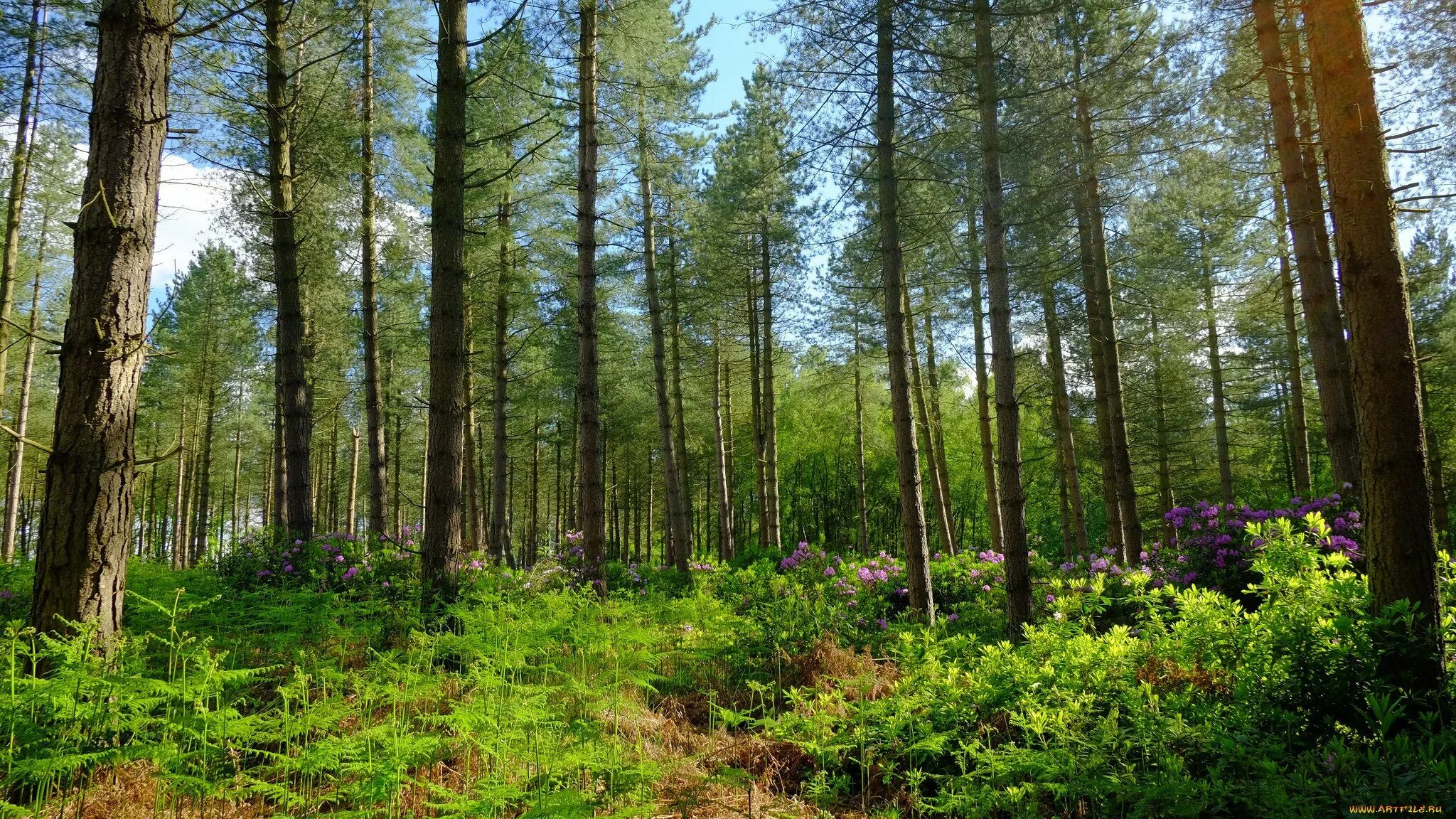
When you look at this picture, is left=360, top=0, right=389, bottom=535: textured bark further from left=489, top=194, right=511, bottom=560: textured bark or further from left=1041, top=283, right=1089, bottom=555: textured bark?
left=1041, top=283, right=1089, bottom=555: textured bark

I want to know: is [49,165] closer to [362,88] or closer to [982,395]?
[362,88]

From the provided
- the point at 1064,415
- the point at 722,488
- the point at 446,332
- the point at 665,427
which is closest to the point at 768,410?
the point at 722,488

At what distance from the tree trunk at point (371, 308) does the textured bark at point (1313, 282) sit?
1163 centimetres

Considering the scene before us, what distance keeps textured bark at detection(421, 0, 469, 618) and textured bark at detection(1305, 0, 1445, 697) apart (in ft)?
19.2

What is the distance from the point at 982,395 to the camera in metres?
14.0

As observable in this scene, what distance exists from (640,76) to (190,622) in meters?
8.97

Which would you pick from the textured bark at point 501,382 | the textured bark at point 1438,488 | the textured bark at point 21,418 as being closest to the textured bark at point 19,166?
the textured bark at point 21,418

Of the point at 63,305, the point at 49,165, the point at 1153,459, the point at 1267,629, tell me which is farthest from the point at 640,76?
the point at 63,305

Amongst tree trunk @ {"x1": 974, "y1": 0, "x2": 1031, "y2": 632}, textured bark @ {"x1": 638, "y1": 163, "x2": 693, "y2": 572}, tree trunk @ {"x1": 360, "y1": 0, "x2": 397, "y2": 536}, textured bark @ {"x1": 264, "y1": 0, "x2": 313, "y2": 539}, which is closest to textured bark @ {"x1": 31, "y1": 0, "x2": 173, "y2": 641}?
textured bark @ {"x1": 264, "y1": 0, "x2": 313, "y2": 539}

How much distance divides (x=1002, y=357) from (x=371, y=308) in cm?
903

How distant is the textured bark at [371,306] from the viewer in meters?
10.4

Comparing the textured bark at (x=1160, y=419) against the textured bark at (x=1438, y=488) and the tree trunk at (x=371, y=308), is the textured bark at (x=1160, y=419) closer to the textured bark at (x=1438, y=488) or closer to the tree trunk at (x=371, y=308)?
the textured bark at (x=1438, y=488)

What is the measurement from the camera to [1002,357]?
249 inches

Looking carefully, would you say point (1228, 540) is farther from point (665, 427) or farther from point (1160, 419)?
point (1160, 419)
